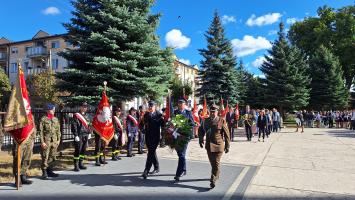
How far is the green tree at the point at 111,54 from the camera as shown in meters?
15.8

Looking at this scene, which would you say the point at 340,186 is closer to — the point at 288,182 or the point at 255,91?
the point at 288,182

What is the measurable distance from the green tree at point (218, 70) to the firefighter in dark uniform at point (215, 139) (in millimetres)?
27553

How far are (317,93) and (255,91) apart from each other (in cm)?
785

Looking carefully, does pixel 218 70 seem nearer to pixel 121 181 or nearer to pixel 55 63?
pixel 121 181

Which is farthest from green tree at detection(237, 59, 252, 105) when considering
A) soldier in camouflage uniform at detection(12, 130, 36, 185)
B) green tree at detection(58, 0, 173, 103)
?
soldier in camouflage uniform at detection(12, 130, 36, 185)

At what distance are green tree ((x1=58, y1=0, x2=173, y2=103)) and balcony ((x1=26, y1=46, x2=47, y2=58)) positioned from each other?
4574 centimetres

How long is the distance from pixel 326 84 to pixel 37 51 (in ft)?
144

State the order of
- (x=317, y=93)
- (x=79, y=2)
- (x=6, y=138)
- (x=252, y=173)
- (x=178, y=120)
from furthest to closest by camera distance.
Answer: (x=317, y=93) → (x=79, y=2) → (x=6, y=138) → (x=252, y=173) → (x=178, y=120)

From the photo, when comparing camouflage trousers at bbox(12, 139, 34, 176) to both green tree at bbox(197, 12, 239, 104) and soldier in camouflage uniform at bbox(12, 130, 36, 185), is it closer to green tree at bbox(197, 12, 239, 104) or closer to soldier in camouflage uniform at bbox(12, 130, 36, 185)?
soldier in camouflage uniform at bbox(12, 130, 36, 185)

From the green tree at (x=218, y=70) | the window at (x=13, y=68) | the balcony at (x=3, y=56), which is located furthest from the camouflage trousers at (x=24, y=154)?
the balcony at (x=3, y=56)

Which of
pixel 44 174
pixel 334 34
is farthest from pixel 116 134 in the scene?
pixel 334 34

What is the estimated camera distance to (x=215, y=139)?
8.56 metres

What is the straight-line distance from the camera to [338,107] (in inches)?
1925

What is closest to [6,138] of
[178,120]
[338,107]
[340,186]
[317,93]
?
[178,120]
